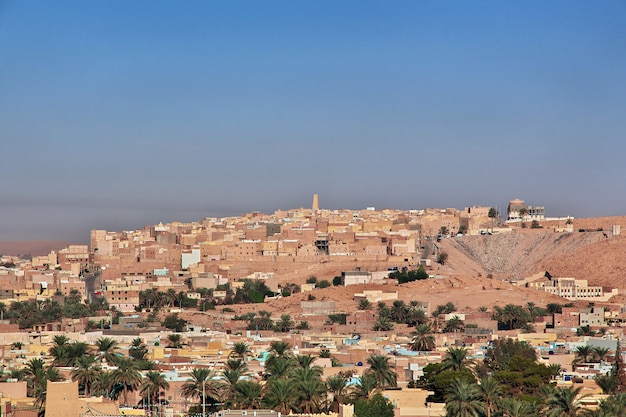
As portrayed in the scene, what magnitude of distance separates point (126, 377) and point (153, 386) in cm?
94

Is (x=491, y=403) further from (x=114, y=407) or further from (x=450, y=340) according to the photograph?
(x=450, y=340)

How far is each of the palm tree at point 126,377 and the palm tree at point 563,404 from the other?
1235 cm

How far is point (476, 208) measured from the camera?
135125 mm

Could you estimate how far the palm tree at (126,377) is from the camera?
40344mm

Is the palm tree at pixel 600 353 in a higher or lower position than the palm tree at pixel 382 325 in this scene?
lower

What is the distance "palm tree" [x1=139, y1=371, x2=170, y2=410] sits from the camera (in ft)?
130

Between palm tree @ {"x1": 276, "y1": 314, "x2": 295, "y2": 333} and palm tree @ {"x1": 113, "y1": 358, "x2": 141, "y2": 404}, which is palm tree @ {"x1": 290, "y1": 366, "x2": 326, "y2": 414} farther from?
palm tree @ {"x1": 276, "y1": 314, "x2": 295, "y2": 333}

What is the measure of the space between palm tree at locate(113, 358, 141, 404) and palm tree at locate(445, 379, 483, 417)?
31.9ft

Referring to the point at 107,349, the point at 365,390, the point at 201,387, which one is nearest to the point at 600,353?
the point at 365,390

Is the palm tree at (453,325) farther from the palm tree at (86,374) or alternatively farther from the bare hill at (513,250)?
the bare hill at (513,250)

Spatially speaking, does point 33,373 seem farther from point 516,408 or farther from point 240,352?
point 516,408

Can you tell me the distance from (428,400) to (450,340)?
78.7 ft

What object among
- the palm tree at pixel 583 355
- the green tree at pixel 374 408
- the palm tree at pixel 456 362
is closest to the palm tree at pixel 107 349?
the palm tree at pixel 456 362

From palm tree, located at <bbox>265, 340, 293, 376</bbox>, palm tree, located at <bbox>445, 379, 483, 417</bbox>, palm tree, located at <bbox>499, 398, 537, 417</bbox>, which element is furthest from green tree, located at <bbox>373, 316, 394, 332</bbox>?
palm tree, located at <bbox>499, 398, 537, 417</bbox>
